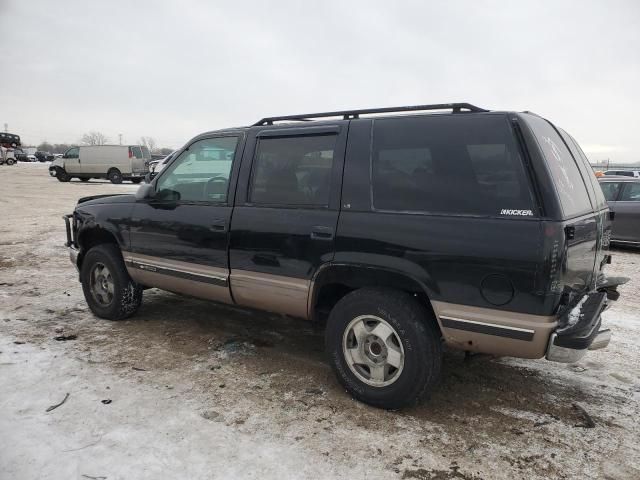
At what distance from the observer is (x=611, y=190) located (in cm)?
972

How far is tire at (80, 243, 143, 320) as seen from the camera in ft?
15.3

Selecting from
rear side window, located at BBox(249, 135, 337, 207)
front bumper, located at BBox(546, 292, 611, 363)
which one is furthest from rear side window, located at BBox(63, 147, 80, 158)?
front bumper, located at BBox(546, 292, 611, 363)

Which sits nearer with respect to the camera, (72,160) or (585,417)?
(585,417)

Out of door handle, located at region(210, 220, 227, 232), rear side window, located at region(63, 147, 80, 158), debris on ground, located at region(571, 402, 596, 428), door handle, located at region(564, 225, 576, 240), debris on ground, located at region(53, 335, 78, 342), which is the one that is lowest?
debris on ground, located at region(53, 335, 78, 342)

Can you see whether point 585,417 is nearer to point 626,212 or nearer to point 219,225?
point 219,225

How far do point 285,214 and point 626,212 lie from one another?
865cm

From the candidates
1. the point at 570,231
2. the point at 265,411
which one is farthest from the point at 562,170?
the point at 265,411

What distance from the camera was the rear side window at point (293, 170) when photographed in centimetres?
336

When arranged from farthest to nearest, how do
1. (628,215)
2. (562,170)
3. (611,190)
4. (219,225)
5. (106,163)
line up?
(106,163)
(611,190)
(628,215)
(219,225)
(562,170)

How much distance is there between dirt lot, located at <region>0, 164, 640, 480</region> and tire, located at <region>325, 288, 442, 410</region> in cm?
16

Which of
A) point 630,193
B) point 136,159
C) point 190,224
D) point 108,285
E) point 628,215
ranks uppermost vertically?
point 136,159

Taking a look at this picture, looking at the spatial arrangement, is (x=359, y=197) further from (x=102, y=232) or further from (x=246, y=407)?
(x=102, y=232)

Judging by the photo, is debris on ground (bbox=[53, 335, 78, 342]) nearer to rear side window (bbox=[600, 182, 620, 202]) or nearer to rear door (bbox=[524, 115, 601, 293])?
rear door (bbox=[524, 115, 601, 293])

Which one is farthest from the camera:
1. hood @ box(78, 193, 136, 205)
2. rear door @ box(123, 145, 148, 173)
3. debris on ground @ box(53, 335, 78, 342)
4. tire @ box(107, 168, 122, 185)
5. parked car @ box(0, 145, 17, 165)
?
parked car @ box(0, 145, 17, 165)
